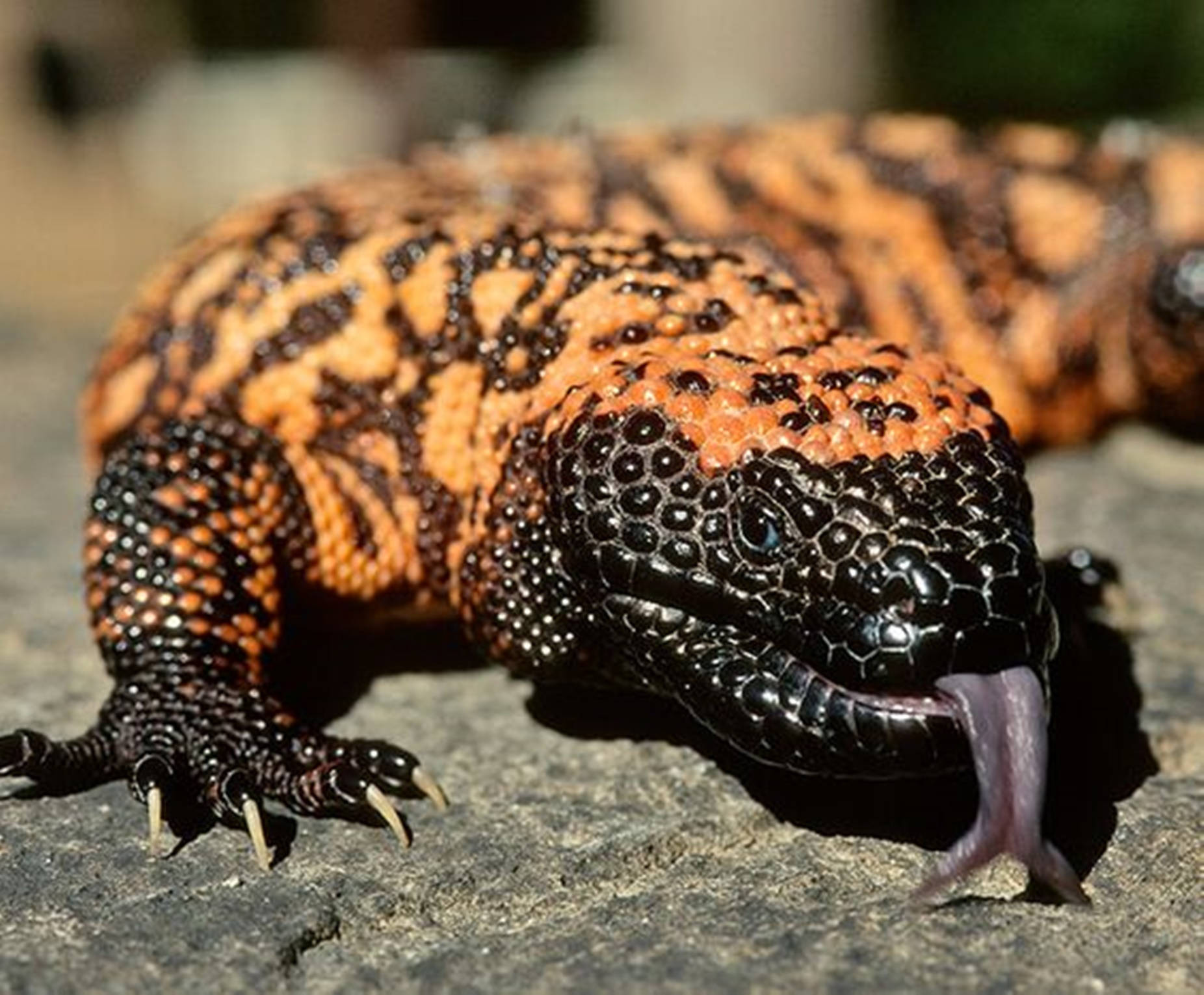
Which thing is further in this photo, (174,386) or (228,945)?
(174,386)

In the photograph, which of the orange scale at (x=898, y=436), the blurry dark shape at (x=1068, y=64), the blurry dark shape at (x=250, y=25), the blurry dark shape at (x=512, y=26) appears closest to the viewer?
the orange scale at (x=898, y=436)

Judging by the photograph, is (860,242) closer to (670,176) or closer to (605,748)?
(670,176)

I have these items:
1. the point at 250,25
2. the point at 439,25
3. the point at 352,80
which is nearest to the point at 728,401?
the point at 352,80

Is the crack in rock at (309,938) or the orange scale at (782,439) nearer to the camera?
the crack in rock at (309,938)

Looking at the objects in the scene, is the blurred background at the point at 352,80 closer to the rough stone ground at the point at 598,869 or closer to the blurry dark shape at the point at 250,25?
the blurry dark shape at the point at 250,25

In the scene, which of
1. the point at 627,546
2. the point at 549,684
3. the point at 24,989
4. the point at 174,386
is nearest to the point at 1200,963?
the point at 627,546

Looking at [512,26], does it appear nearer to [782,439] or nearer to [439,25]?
[439,25]

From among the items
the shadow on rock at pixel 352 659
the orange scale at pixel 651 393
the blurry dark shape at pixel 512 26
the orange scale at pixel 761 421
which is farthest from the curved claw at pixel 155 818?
the blurry dark shape at pixel 512 26
